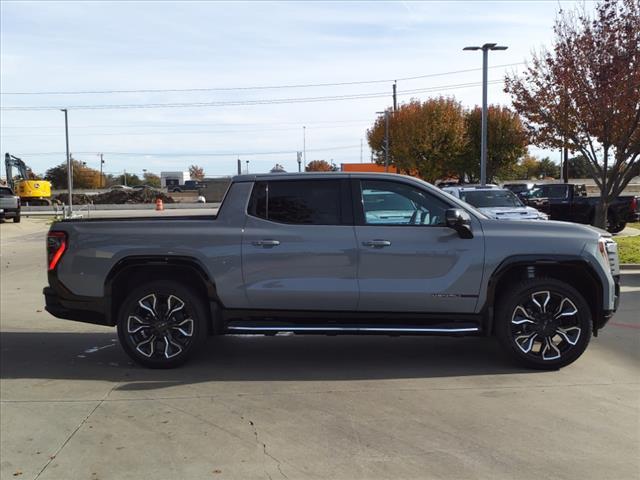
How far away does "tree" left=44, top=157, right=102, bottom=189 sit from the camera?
362ft

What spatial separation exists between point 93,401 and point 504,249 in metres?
3.85

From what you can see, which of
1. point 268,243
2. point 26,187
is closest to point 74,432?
point 268,243

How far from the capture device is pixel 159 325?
18.5 feet

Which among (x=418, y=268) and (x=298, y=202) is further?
(x=298, y=202)

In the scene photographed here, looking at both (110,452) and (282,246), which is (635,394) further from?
(110,452)

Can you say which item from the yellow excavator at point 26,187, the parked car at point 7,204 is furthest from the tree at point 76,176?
the parked car at point 7,204

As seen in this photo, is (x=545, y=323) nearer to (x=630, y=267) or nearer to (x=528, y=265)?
(x=528, y=265)

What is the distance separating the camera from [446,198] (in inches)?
218

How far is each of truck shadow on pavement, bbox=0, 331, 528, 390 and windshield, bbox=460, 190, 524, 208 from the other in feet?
31.2

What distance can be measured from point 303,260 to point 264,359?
126cm

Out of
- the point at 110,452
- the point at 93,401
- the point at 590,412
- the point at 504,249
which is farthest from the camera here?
the point at 504,249

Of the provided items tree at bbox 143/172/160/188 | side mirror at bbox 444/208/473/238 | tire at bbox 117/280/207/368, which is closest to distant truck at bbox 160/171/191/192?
tree at bbox 143/172/160/188

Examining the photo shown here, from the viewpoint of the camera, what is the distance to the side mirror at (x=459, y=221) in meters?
5.23

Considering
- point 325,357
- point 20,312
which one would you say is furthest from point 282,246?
point 20,312
